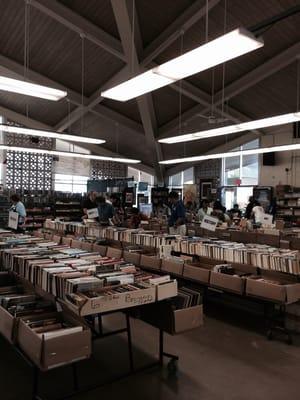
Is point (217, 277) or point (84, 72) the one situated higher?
point (84, 72)

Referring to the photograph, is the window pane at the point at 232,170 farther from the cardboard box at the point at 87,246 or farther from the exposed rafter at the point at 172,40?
the cardboard box at the point at 87,246

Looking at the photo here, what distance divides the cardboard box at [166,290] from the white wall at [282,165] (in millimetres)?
12060


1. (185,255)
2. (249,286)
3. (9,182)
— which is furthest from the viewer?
(9,182)

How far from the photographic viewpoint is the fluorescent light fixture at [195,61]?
9.59ft

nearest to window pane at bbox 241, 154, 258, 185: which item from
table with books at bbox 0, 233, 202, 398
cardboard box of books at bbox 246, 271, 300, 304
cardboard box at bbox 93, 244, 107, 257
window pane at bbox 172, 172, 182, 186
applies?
window pane at bbox 172, 172, 182, 186

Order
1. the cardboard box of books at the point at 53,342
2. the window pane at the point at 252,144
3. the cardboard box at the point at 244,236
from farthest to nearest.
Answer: the window pane at the point at 252,144 → the cardboard box at the point at 244,236 → the cardboard box of books at the point at 53,342

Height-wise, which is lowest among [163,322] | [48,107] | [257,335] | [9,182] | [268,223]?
[257,335]

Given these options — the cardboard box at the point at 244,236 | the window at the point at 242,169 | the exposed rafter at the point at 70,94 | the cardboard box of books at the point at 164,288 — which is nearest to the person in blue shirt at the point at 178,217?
the cardboard box at the point at 244,236

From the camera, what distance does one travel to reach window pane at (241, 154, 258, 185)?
51.4 ft

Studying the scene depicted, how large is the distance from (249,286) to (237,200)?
12.3m

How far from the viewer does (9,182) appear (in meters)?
15.3

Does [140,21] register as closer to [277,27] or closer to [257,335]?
[277,27]

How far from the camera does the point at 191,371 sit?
136 inches

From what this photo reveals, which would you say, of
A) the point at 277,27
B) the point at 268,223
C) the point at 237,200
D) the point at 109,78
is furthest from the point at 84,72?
the point at 237,200
